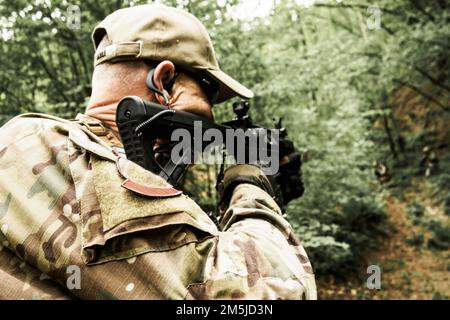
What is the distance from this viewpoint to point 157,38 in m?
1.57

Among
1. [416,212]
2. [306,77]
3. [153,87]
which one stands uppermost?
[153,87]

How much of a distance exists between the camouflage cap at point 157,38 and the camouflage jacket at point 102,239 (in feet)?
1.49

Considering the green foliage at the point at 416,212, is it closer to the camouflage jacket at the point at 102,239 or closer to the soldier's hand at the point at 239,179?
the soldier's hand at the point at 239,179

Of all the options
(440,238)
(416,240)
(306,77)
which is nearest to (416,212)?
(416,240)

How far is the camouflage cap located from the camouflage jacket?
0.45m

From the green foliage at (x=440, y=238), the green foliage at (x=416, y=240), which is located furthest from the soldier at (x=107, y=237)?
the green foliage at (x=416, y=240)

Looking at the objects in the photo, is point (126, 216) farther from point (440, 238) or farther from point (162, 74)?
point (440, 238)

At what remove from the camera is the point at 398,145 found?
17.1 m

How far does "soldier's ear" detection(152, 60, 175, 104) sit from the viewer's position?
1527 millimetres

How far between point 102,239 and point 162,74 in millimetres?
723

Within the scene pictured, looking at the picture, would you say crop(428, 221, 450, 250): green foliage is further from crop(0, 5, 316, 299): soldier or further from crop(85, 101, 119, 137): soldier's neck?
crop(85, 101, 119, 137): soldier's neck

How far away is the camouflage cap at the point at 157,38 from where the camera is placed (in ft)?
5.09

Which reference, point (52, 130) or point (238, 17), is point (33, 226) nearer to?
point (52, 130)
